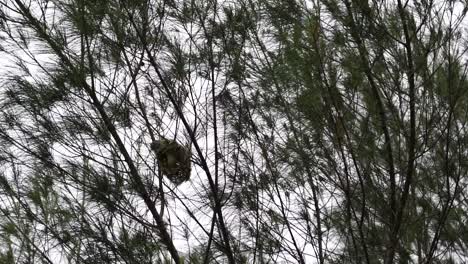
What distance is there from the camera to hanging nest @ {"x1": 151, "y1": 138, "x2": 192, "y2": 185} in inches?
118

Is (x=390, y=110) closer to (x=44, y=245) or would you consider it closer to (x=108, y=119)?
(x=108, y=119)

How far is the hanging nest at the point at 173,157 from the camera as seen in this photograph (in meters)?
3.00

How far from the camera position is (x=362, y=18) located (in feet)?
9.20

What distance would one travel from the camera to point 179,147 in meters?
3.00

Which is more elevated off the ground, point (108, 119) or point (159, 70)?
point (159, 70)

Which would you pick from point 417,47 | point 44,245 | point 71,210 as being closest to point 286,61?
point 417,47

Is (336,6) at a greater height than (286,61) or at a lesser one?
greater

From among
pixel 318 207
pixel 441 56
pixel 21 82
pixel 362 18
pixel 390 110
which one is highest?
pixel 21 82

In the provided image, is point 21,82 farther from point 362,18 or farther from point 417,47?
point 417,47

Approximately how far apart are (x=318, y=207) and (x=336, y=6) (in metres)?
0.94

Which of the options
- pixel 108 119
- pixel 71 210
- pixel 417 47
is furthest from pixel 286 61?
pixel 71 210

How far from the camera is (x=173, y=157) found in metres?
3.00

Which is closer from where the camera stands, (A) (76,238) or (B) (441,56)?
(B) (441,56)

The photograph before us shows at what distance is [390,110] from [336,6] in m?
0.52
